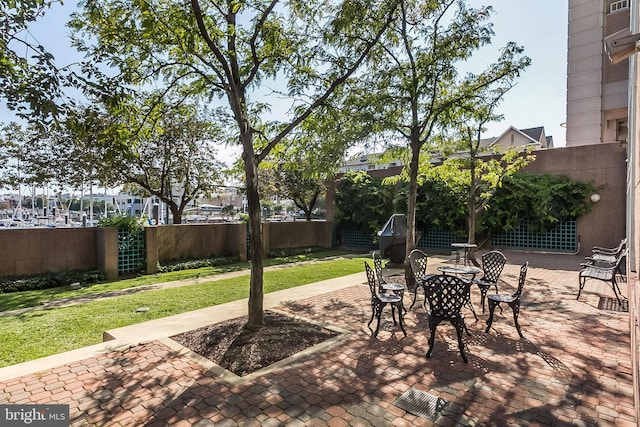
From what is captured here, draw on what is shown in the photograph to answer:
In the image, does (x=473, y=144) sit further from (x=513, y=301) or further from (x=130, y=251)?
(x=130, y=251)

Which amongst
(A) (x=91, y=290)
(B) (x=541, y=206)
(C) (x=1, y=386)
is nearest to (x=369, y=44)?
(C) (x=1, y=386)

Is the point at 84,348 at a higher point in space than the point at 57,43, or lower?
lower

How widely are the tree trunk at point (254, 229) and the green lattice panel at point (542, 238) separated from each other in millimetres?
13979

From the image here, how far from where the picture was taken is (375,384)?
3.78m

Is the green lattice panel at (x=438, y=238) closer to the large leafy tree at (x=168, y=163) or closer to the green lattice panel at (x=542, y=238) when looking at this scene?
the green lattice panel at (x=542, y=238)

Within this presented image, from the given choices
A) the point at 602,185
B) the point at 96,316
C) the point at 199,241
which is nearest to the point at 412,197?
the point at 96,316

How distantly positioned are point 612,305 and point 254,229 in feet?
23.2

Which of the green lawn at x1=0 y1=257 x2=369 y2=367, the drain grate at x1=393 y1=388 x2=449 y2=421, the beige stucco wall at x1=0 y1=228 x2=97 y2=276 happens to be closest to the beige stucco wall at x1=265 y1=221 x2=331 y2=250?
the green lawn at x1=0 y1=257 x2=369 y2=367

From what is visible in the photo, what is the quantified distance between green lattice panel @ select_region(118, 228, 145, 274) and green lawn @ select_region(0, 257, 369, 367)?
3139mm

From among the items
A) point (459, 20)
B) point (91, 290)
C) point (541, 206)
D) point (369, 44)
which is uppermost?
point (459, 20)

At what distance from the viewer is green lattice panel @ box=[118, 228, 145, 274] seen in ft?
37.5

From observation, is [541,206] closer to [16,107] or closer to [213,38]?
[213,38]

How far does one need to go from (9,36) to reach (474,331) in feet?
21.7

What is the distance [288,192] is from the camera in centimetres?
2200
